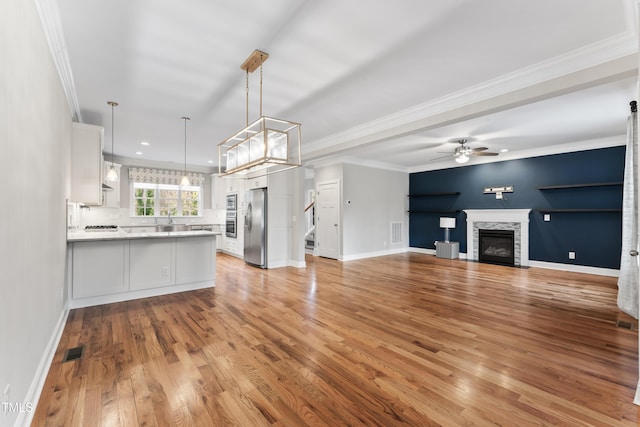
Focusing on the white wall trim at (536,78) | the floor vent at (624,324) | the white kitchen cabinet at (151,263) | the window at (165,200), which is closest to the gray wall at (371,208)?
the white wall trim at (536,78)

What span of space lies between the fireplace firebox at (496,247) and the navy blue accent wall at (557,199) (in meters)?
0.40

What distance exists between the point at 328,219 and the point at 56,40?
6.15m

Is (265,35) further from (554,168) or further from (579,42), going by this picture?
(554,168)

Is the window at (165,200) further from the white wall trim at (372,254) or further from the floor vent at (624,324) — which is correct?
the floor vent at (624,324)

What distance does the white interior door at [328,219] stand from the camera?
298 inches

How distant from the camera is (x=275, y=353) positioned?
8.09ft

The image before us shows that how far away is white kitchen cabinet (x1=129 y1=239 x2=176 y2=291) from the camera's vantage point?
401cm

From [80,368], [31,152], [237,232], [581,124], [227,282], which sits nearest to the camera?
[31,152]

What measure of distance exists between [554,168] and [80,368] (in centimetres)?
832

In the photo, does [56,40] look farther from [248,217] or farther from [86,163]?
[248,217]

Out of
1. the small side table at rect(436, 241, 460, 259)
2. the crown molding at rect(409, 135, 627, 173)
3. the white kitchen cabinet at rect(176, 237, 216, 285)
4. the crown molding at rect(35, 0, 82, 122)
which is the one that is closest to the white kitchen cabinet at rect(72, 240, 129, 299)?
the white kitchen cabinet at rect(176, 237, 216, 285)

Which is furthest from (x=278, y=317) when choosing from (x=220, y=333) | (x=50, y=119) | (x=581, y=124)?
(x=581, y=124)

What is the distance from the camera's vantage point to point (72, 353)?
8.07 ft

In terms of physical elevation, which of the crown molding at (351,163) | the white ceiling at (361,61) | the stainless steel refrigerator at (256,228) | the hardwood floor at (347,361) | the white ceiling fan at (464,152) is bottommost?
the hardwood floor at (347,361)
